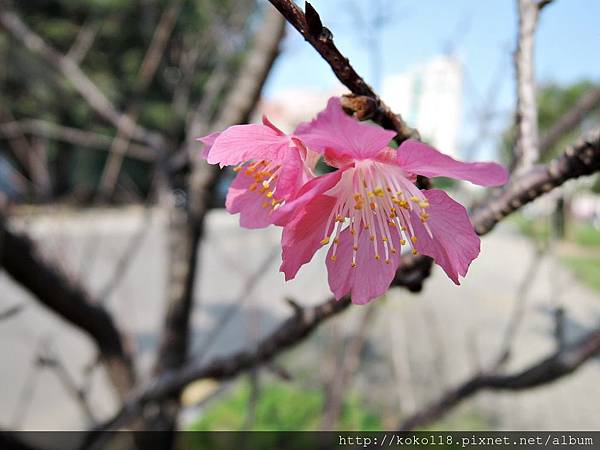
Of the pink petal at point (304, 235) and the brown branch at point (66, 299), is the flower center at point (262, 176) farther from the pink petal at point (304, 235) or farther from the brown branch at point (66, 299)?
the brown branch at point (66, 299)

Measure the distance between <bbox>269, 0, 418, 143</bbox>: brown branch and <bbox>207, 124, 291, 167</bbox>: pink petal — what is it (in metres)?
0.09

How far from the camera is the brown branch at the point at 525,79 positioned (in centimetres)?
68

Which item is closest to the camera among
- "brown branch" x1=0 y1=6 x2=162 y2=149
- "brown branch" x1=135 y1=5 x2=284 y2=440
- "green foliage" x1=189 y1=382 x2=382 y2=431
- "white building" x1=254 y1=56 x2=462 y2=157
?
"brown branch" x1=135 y1=5 x2=284 y2=440

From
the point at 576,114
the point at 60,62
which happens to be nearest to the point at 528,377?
the point at 576,114

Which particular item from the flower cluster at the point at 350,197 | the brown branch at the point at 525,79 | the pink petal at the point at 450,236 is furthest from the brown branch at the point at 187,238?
the pink petal at the point at 450,236

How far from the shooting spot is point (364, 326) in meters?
1.53

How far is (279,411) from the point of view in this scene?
287 cm

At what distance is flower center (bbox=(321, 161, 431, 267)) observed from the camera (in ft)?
1.49

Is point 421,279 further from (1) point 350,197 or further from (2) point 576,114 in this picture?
(2) point 576,114

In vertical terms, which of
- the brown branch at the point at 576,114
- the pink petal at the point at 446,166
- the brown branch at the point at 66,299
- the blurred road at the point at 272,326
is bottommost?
the blurred road at the point at 272,326

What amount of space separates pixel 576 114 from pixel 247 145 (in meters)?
0.99

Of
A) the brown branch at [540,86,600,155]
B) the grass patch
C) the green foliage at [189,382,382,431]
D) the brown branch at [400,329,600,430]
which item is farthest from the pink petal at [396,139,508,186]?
the grass patch

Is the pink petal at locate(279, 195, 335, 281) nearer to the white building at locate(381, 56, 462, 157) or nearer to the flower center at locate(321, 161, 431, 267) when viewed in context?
the flower center at locate(321, 161, 431, 267)

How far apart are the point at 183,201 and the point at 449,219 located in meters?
1.22
